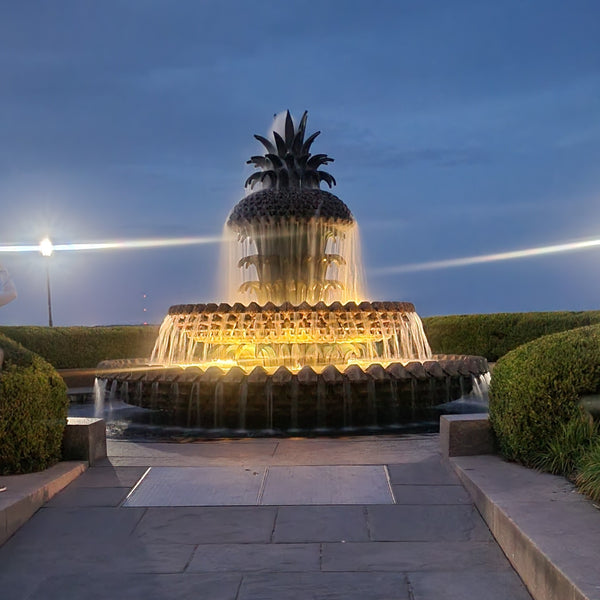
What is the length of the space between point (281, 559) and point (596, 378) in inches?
131

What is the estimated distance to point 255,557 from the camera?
443 cm

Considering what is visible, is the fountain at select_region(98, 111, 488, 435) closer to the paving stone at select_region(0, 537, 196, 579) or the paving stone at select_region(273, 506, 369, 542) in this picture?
the paving stone at select_region(273, 506, 369, 542)

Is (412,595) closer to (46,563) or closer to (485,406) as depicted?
(46,563)

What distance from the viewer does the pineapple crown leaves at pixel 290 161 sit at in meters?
13.2

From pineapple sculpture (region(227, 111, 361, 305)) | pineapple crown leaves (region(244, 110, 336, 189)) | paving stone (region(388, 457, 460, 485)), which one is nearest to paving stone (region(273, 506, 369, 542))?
paving stone (region(388, 457, 460, 485))

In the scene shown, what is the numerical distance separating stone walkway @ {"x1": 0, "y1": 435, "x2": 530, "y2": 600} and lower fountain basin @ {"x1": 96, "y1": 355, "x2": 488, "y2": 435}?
204cm

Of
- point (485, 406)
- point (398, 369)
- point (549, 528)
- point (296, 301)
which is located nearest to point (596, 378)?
point (549, 528)

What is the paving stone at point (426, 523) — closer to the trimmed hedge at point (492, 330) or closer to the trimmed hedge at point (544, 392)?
the trimmed hedge at point (544, 392)

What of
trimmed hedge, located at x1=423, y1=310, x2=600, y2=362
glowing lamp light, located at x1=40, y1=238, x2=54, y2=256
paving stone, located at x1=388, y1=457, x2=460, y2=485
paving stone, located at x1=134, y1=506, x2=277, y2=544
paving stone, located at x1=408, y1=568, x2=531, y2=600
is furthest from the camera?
glowing lamp light, located at x1=40, y1=238, x2=54, y2=256

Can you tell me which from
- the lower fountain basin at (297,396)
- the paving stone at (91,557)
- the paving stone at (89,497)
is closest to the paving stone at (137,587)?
the paving stone at (91,557)

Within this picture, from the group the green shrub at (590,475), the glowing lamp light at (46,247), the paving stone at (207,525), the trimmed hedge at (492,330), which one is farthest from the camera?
the glowing lamp light at (46,247)

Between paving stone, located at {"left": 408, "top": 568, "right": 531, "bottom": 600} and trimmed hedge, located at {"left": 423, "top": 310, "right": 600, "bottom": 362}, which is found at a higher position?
trimmed hedge, located at {"left": 423, "top": 310, "right": 600, "bottom": 362}

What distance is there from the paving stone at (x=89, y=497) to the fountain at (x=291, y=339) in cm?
335

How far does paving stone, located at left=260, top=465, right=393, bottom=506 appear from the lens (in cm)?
558
